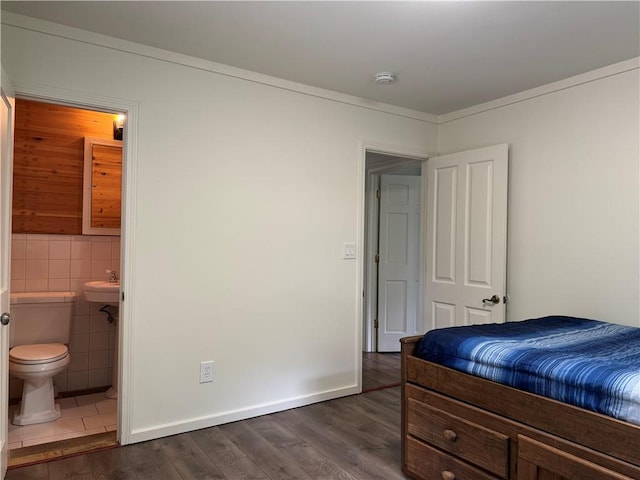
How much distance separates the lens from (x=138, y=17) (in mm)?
2336

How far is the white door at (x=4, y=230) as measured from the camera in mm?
2068

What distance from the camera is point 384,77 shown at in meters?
3.07

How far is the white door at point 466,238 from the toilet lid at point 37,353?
2830 millimetres

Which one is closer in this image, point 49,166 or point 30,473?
point 30,473

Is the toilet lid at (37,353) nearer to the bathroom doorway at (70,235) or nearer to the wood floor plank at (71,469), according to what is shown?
the bathroom doorway at (70,235)

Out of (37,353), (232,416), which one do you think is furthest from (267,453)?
(37,353)

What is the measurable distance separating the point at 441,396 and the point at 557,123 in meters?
2.16

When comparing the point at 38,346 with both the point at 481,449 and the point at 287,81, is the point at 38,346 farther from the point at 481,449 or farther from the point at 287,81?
the point at 481,449

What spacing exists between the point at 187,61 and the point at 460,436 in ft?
8.37

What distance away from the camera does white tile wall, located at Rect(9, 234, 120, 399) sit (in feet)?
11.3

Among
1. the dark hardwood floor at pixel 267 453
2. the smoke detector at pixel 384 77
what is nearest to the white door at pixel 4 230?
the dark hardwood floor at pixel 267 453

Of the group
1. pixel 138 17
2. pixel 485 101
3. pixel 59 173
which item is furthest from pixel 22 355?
pixel 485 101

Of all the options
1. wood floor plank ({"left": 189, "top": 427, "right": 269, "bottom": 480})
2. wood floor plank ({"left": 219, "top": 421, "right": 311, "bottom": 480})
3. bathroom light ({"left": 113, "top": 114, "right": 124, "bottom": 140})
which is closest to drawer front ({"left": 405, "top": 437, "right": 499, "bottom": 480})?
wood floor plank ({"left": 219, "top": 421, "right": 311, "bottom": 480})

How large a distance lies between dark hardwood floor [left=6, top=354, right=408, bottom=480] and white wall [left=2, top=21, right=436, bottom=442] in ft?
0.53
